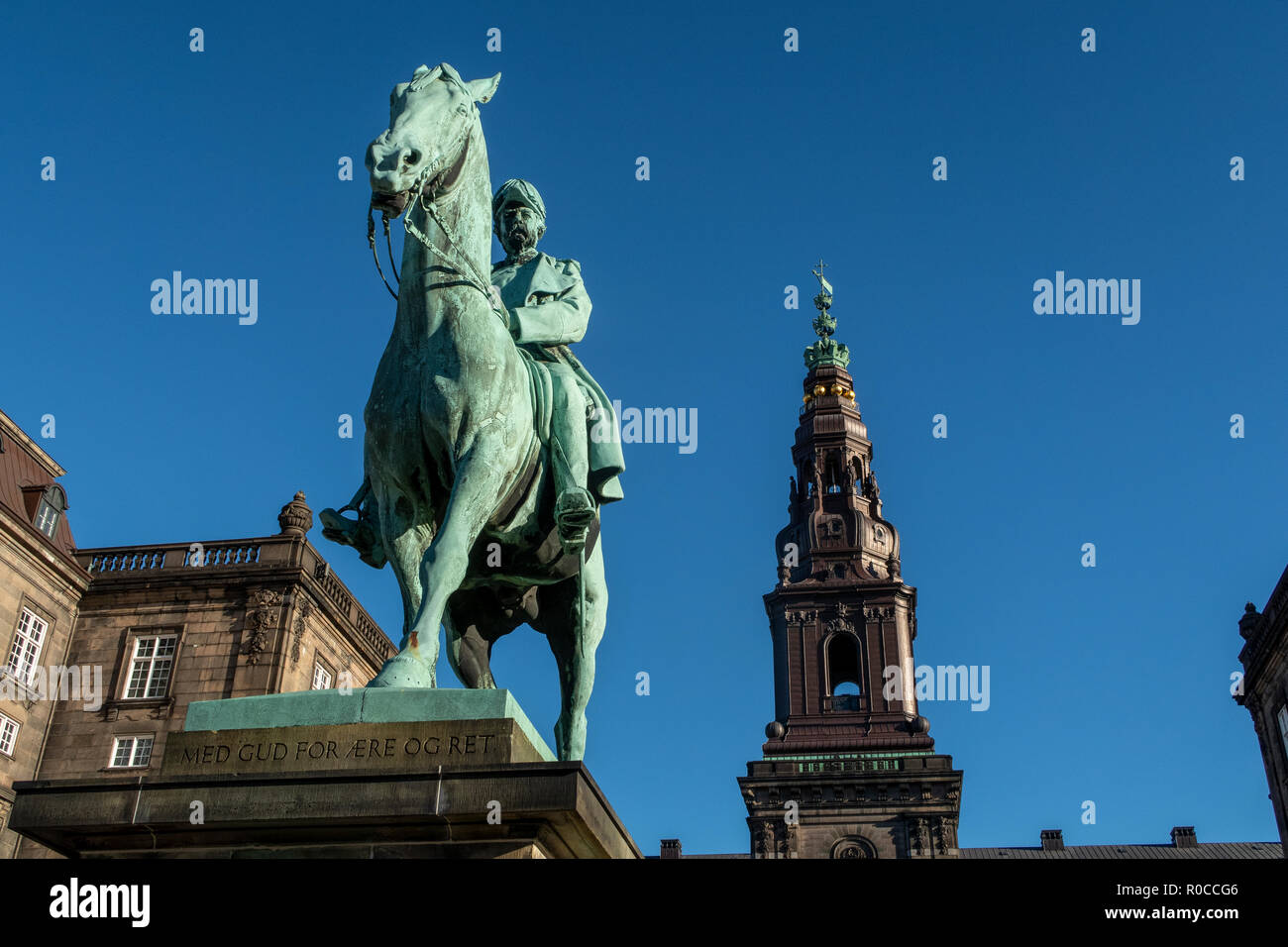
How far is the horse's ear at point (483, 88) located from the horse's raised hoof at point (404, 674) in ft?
10.5

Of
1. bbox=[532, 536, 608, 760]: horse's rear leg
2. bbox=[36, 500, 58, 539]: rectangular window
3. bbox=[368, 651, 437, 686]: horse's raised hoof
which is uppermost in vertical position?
bbox=[36, 500, 58, 539]: rectangular window

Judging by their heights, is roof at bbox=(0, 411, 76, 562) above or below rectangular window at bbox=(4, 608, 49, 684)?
above

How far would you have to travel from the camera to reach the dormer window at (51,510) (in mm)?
40094

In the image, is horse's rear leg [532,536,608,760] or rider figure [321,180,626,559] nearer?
rider figure [321,180,626,559]

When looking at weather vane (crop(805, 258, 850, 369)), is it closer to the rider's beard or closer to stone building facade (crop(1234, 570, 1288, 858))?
stone building facade (crop(1234, 570, 1288, 858))

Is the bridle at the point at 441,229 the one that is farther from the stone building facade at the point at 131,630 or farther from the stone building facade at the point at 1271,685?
the stone building facade at the point at 1271,685

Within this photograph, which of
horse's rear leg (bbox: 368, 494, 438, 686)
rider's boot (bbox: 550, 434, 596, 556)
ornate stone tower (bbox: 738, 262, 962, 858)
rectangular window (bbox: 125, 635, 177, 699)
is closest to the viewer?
horse's rear leg (bbox: 368, 494, 438, 686)

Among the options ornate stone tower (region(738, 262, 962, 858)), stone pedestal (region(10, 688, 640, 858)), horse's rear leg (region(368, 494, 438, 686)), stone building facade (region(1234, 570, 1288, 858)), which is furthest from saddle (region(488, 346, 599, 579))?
ornate stone tower (region(738, 262, 962, 858))

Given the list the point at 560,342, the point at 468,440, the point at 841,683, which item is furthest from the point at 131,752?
the point at 841,683

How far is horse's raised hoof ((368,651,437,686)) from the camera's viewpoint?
18.5 feet

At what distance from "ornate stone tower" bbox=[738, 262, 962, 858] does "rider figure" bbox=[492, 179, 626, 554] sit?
6215cm

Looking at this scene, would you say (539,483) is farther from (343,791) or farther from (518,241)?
(343,791)
